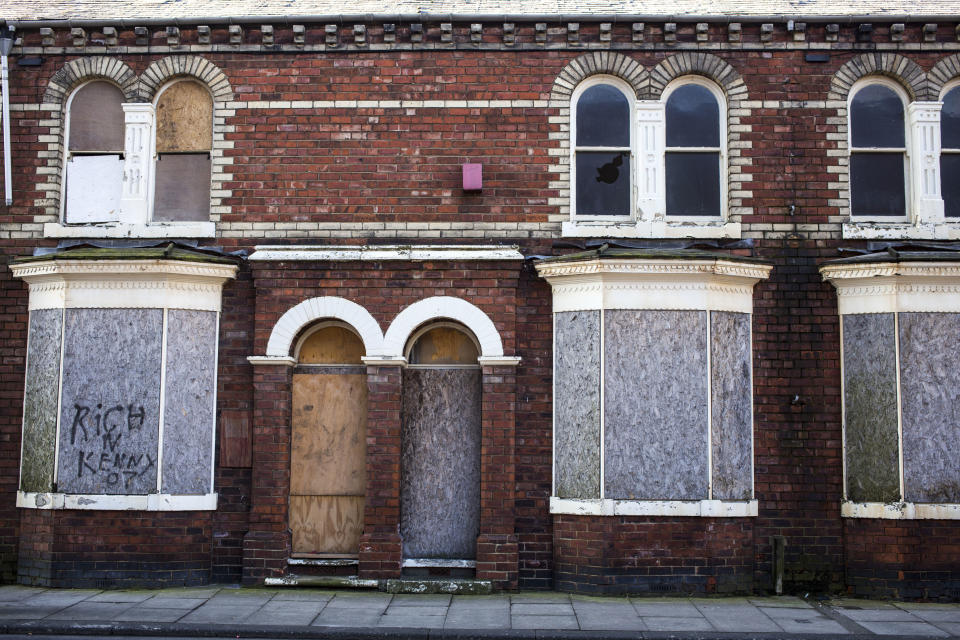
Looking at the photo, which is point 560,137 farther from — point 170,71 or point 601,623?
point 601,623

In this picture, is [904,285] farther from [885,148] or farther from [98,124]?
[98,124]

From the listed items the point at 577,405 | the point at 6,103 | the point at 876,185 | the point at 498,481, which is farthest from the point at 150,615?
the point at 876,185

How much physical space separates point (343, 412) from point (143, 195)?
357 centimetres

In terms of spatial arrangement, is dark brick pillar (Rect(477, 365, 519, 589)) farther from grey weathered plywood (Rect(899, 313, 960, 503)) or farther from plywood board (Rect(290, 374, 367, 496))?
grey weathered plywood (Rect(899, 313, 960, 503))

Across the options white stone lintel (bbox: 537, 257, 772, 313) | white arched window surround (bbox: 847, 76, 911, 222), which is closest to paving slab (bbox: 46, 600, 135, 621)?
white stone lintel (bbox: 537, 257, 772, 313)

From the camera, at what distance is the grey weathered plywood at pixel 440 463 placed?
416 inches

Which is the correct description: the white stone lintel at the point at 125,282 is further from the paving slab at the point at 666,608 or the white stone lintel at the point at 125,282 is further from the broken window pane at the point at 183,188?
the paving slab at the point at 666,608

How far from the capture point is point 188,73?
Answer: 11.0m

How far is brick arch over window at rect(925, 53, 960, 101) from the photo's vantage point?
10750mm

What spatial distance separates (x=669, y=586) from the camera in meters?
9.88

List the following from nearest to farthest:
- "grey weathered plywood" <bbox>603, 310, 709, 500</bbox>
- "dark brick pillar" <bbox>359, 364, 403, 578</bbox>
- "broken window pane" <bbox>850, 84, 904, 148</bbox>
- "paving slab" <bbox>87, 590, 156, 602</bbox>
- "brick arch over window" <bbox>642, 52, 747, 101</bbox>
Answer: "paving slab" <bbox>87, 590, 156, 602</bbox> < "grey weathered plywood" <bbox>603, 310, 709, 500</bbox> < "dark brick pillar" <bbox>359, 364, 403, 578</bbox> < "brick arch over window" <bbox>642, 52, 747, 101</bbox> < "broken window pane" <bbox>850, 84, 904, 148</bbox>

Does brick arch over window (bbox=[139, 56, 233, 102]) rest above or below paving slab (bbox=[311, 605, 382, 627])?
above

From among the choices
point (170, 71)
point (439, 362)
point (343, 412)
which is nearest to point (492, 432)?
point (439, 362)

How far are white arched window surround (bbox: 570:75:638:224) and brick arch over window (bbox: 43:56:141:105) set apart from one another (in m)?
5.36
